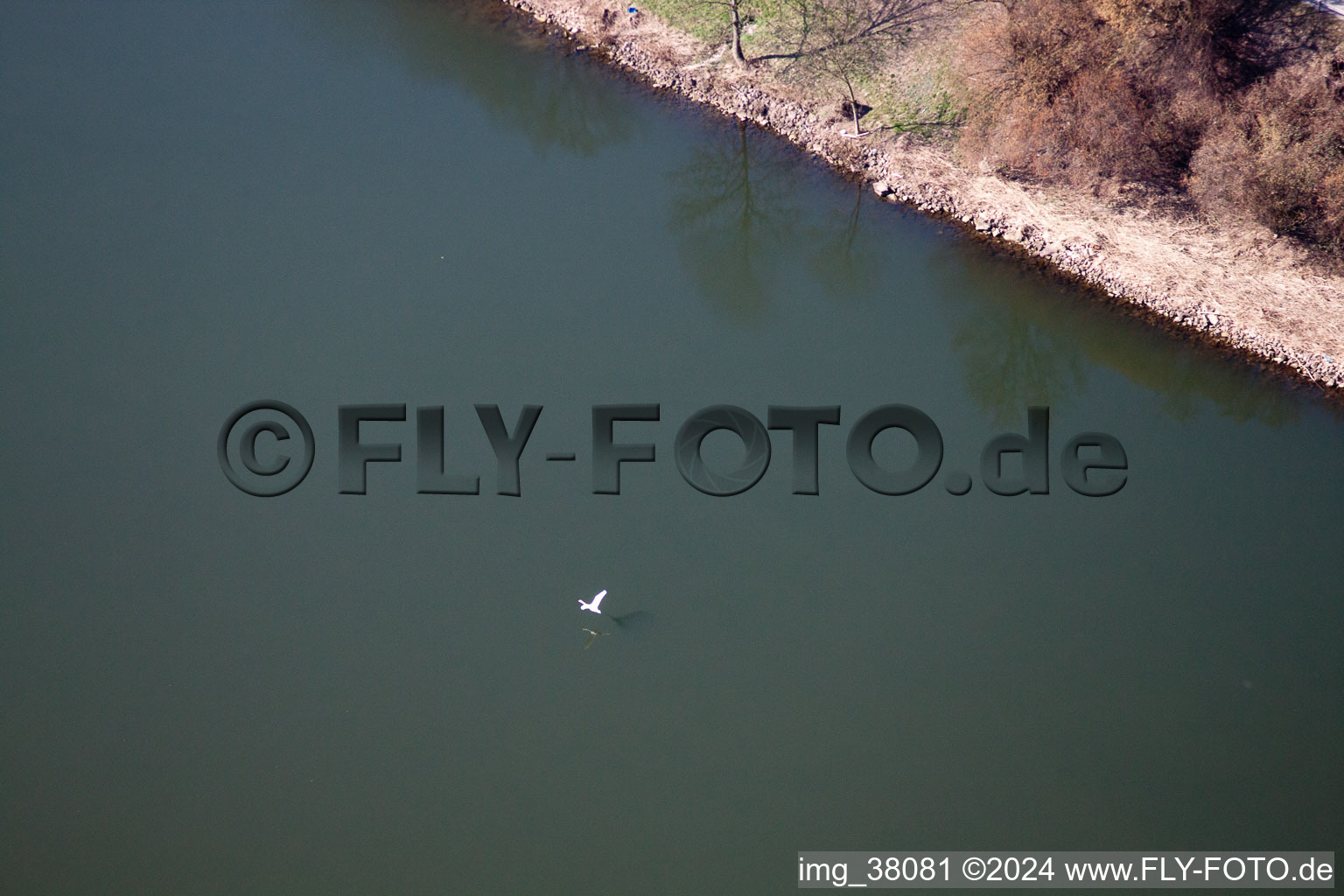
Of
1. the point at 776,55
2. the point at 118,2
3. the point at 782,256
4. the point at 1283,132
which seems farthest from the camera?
the point at 118,2

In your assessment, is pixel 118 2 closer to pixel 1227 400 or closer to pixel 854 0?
pixel 854 0

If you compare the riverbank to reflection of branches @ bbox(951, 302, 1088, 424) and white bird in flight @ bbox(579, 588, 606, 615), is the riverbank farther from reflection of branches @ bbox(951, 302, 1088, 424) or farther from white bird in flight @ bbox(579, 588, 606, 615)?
white bird in flight @ bbox(579, 588, 606, 615)

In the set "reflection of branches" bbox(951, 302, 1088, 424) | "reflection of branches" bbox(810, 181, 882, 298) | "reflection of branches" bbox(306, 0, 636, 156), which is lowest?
"reflection of branches" bbox(951, 302, 1088, 424)

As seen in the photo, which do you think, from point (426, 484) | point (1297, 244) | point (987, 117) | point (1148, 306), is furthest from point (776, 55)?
point (426, 484)

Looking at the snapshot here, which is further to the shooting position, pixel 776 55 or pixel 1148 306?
pixel 776 55

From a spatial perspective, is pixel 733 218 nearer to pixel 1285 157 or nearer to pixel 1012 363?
pixel 1012 363

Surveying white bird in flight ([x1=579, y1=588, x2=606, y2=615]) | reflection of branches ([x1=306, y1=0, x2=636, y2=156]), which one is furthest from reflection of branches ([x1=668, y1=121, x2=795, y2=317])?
white bird in flight ([x1=579, y1=588, x2=606, y2=615])

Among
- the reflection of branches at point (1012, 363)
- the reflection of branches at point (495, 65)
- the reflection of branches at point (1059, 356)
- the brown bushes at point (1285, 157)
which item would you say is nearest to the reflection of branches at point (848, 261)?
the reflection of branches at point (1059, 356)

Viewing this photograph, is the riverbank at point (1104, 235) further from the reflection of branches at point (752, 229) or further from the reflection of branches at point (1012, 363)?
the reflection of branches at point (1012, 363)
